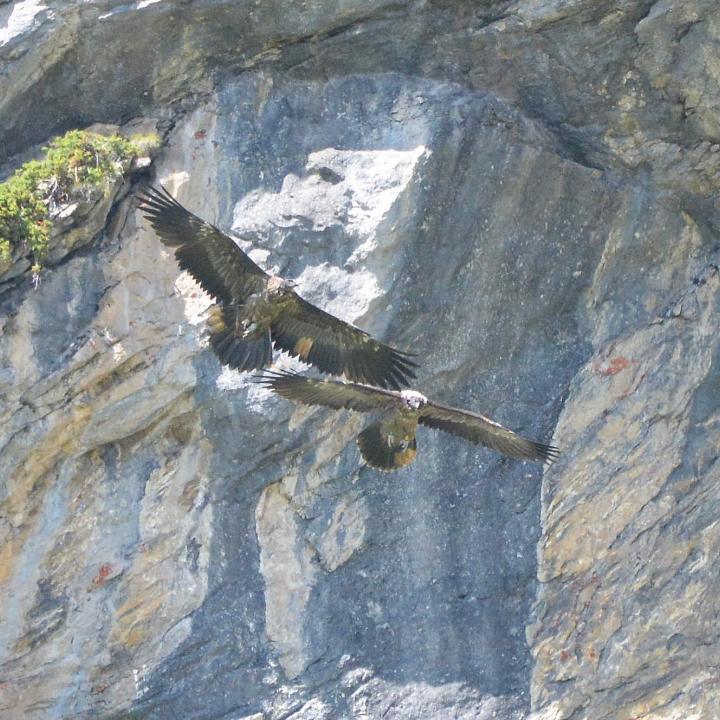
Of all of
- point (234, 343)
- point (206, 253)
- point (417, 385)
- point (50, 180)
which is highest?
point (50, 180)

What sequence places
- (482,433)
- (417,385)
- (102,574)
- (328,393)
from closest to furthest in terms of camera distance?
(328,393) → (482,433) → (102,574) → (417,385)

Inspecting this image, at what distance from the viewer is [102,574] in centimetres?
1223

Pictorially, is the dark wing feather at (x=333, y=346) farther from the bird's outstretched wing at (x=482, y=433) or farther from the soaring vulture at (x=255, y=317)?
the bird's outstretched wing at (x=482, y=433)

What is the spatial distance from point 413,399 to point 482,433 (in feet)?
1.87

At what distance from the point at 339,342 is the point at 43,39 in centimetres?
292

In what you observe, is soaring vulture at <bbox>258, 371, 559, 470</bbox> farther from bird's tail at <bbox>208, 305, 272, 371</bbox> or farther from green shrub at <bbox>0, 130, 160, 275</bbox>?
green shrub at <bbox>0, 130, 160, 275</bbox>

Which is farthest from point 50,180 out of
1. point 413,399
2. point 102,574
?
point 413,399

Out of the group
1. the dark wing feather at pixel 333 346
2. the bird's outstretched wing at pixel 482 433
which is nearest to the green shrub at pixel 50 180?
the dark wing feather at pixel 333 346

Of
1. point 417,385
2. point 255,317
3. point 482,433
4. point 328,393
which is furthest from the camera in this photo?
point 417,385

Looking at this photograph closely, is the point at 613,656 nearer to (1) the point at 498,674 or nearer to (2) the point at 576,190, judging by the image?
(1) the point at 498,674

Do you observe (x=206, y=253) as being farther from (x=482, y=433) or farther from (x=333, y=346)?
(x=482, y=433)

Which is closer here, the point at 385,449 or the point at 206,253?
the point at 206,253

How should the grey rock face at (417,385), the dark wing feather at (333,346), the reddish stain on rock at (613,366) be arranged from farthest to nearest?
the reddish stain on rock at (613,366) → the grey rock face at (417,385) → the dark wing feather at (333,346)

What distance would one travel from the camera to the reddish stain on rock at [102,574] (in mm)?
12219
